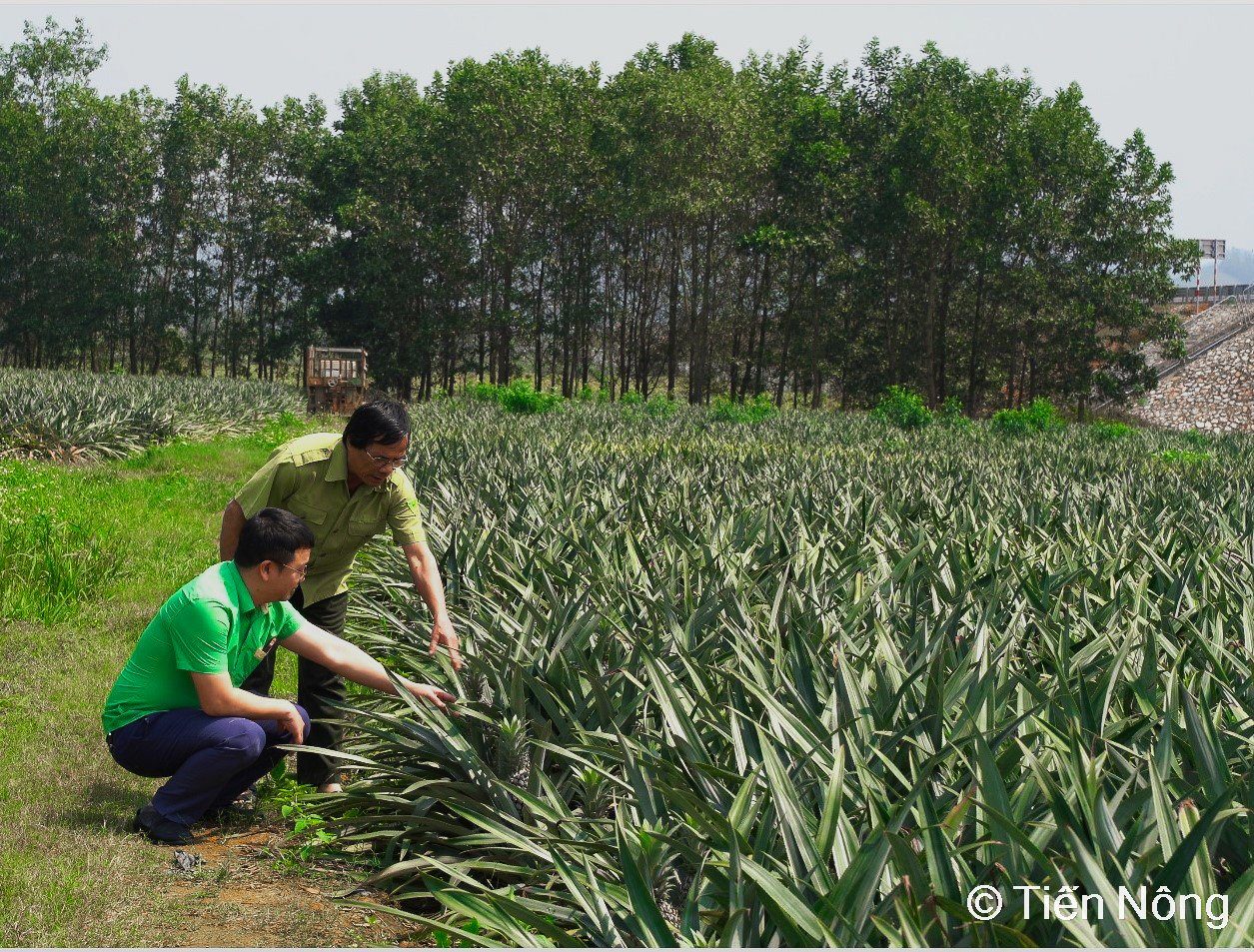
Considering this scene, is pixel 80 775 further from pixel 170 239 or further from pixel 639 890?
pixel 170 239

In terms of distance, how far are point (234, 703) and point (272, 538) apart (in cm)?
Answer: 60

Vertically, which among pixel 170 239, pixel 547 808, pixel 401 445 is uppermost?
pixel 170 239

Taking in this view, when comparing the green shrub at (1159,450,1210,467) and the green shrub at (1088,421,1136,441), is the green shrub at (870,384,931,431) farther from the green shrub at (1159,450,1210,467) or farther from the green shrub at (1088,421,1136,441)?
the green shrub at (1159,450,1210,467)

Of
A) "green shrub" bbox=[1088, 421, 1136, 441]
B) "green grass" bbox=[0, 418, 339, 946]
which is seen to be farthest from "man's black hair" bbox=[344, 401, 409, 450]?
"green shrub" bbox=[1088, 421, 1136, 441]

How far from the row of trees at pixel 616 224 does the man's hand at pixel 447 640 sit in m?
31.3

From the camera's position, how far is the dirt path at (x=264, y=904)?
10.7 ft

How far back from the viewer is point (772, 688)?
351 centimetres

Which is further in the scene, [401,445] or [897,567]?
[897,567]

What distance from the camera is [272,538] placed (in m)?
3.83

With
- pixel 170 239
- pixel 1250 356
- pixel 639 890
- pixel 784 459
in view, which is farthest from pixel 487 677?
pixel 170 239

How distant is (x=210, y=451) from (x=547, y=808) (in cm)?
1465

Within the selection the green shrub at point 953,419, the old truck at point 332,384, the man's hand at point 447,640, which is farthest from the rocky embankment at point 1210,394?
the man's hand at point 447,640

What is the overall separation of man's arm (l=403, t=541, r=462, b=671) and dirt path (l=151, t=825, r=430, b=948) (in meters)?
0.87

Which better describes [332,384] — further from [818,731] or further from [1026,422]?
[818,731]
